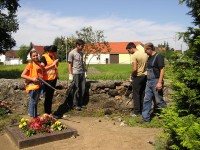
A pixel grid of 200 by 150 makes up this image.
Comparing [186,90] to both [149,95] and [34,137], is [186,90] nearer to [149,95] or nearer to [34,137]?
[149,95]

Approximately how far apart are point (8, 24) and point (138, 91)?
2967cm

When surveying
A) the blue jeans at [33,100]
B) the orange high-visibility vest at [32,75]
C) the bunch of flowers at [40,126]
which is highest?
the orange high-visibility vest at [32,75]

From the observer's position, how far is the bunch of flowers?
20.5 feet

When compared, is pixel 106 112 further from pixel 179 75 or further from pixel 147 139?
pixel 179 75

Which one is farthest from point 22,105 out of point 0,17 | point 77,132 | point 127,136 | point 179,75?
point 0,17

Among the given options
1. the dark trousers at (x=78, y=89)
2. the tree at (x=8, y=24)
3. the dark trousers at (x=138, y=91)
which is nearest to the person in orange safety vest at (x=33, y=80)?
the dark trousers at (x=78, y=89)

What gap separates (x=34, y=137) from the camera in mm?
6012

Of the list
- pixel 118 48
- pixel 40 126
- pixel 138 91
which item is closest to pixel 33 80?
pixel 40 126

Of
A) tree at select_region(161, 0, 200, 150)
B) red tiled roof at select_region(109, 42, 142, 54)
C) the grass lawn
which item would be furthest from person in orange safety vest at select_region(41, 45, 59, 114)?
red tiled roof at select_region(109, 42, 142, 54)

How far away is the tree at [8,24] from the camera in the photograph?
34.6 m

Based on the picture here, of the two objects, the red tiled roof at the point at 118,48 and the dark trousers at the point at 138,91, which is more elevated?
the red tiled roof at the point at 118,48

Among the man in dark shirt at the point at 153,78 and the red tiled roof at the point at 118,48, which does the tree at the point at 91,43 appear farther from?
the red tiled roof at the point at 118,48

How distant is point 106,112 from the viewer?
854 centimetres

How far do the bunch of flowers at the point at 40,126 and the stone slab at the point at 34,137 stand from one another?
111 millimetres
